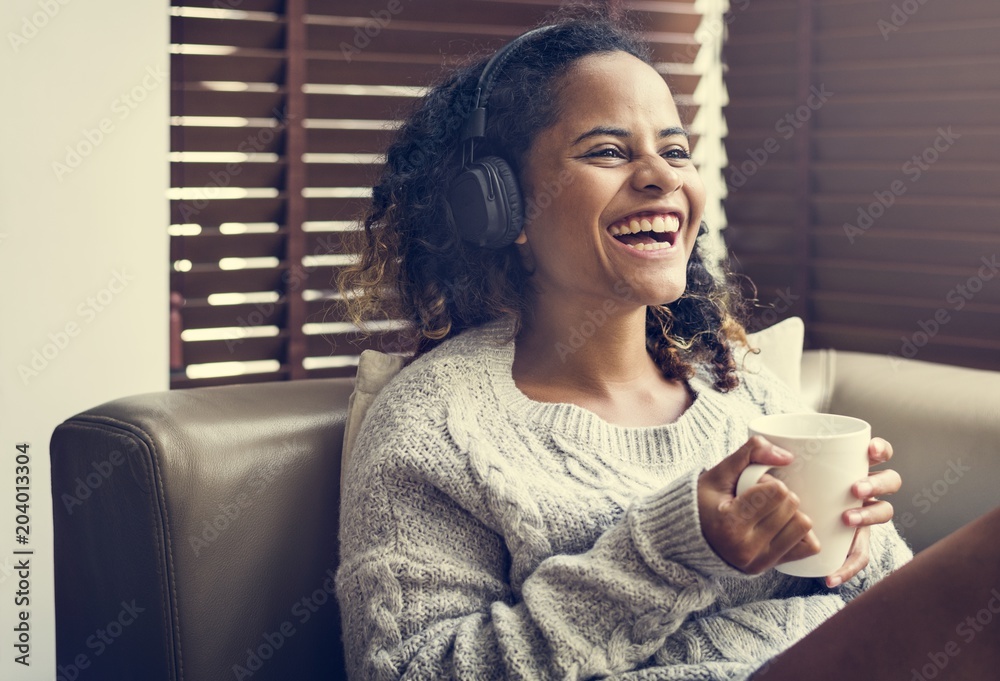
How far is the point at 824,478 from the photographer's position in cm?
100

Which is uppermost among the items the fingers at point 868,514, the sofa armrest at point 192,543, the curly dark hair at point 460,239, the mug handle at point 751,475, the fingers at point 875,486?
the curly dark hair at point 460,239

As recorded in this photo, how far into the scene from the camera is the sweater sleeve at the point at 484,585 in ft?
3.46

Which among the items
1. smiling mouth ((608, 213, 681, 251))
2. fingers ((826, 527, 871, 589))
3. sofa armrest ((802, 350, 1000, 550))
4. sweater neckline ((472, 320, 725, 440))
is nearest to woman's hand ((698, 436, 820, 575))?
fingers ((826, 527, 871, 589))

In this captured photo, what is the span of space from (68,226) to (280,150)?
0.49 m

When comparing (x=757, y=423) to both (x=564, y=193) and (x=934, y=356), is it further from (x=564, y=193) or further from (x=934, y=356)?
(x=934, y=356)

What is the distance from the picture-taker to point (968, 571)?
0.91 meters

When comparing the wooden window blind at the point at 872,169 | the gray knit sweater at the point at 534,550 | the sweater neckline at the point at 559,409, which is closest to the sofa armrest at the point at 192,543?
the gray knit sweater at the point at 534,550

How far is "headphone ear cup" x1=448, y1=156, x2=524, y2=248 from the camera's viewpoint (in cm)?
132

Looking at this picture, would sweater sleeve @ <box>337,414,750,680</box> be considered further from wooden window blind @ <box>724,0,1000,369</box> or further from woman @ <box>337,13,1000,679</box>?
wooden window blind @ <box>724,0,1000,369</box>

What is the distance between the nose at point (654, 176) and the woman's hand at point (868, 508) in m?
0.41

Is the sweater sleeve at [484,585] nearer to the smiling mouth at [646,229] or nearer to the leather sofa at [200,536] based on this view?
the leather sofa at [200,536]

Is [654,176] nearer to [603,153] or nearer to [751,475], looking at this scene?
[603,153]

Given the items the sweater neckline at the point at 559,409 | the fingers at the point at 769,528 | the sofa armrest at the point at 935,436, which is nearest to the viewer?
the fingers at the point at 769,528

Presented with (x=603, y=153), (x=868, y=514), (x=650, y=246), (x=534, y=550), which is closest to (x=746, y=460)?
(x=868, y=514)
